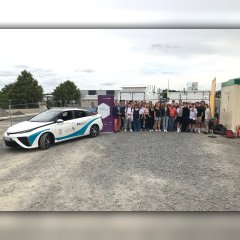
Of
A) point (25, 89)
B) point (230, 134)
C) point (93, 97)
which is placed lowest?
point (230, 134)

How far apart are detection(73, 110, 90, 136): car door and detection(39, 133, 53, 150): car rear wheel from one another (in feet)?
4.46

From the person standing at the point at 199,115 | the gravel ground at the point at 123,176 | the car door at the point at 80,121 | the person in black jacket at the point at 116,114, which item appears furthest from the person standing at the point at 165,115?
the car door at the point at 80,121

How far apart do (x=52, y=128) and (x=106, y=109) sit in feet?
12.6

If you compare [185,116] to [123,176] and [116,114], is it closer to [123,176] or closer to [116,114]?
[116,114]

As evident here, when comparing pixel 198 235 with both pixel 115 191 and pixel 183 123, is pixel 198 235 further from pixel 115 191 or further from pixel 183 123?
pixel 183 123

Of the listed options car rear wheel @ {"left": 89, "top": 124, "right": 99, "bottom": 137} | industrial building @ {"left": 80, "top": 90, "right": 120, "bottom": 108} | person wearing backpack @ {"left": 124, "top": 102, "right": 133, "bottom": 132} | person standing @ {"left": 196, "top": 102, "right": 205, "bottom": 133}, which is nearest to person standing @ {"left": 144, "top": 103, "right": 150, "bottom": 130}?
person wearing backpack @ {"left": 124, "top": 102, "right": 133, "bottom": 132}

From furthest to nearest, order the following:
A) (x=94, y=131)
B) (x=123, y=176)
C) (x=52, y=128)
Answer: (x=94, y=131) → (x=52, y=128) → (x=123, y=176)

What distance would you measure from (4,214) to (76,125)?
21.1ft

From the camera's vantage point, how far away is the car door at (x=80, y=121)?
11.2 m

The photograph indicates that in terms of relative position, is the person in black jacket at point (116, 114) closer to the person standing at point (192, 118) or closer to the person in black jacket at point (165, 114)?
the person in black jacket at point (165, 114)

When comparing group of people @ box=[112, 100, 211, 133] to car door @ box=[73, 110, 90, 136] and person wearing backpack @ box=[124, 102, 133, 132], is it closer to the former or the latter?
person wearing backpack @ box=[124, 102, 133, 132]

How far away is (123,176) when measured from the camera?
6.81 metres

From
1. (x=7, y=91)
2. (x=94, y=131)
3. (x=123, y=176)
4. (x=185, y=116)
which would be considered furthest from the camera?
(x=7, y=91)

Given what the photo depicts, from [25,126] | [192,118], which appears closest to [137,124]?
[192,118]
